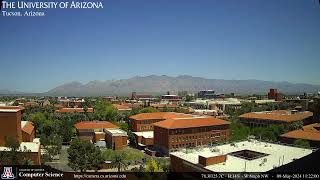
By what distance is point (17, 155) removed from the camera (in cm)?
899

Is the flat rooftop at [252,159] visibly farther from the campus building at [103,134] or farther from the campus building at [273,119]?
the campus building at [273,119]

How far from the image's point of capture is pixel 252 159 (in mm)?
8930

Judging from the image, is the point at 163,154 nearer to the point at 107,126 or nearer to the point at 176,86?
the point at 107,126

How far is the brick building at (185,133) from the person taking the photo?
14500 millimetres

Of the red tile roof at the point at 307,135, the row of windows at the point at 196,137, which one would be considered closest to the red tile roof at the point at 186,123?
the row of windows at the point at 196,137

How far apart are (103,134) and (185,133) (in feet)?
13.8

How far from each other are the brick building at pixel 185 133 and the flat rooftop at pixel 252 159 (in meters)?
3.63

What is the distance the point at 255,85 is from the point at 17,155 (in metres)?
62.8

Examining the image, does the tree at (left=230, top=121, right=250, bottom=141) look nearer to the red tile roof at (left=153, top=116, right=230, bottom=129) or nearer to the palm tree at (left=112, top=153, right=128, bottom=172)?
the red tile roof at (left=153, top=116, right=230, bottom=129)

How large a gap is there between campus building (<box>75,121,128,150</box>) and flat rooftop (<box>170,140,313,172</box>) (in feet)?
19.0

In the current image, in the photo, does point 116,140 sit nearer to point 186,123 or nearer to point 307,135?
point 186,123

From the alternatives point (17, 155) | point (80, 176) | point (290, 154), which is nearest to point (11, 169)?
point (80, 176)

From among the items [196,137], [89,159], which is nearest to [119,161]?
[89,159]

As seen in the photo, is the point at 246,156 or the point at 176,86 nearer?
the point at 246,156
